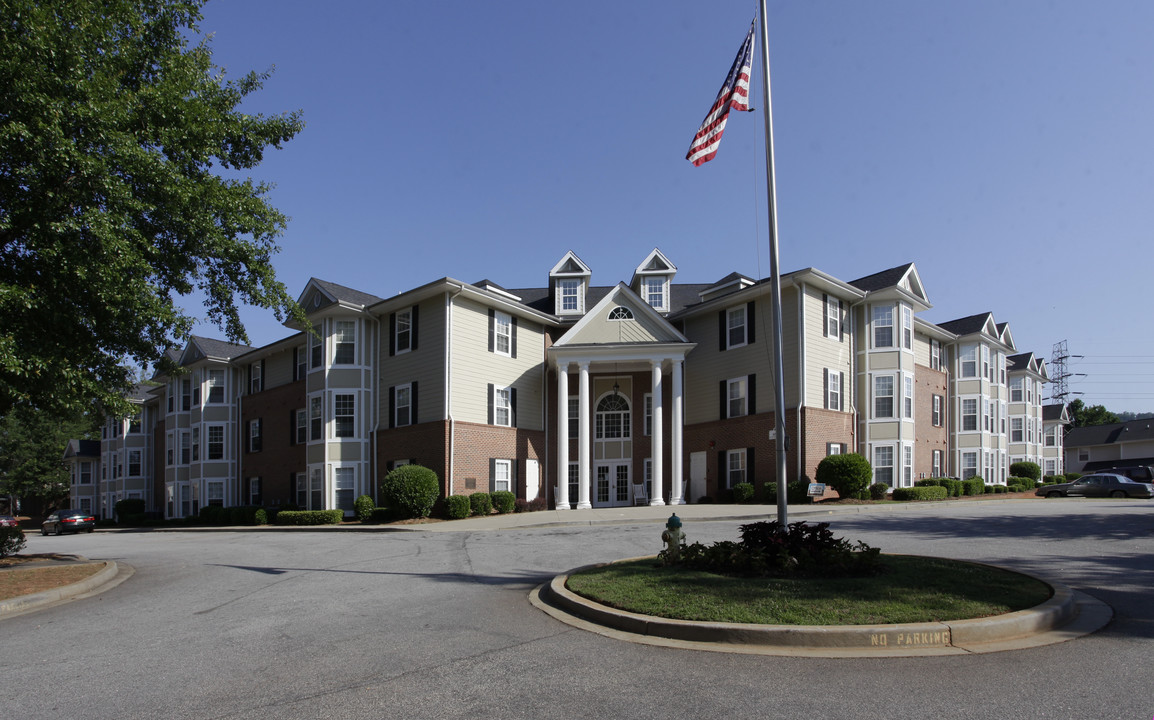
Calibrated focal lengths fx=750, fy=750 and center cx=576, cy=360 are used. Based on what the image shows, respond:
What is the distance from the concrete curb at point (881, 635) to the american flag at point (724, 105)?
8756 mm

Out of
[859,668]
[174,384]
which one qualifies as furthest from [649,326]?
[174,384]

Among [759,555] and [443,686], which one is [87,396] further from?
[759,555]

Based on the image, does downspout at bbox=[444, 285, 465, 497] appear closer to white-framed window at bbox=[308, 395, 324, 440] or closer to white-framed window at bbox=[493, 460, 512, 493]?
white-framed window at bbox=[493, 460, 512, 493]

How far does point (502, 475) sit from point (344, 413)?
24.0 feet

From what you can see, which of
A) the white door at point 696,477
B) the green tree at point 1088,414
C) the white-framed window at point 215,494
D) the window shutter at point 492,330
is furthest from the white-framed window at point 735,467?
the green tree at point 1088,414

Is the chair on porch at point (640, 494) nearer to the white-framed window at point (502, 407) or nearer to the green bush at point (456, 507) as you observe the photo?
the white-framed window at point (502, 407)

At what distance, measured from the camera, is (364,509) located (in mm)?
27938

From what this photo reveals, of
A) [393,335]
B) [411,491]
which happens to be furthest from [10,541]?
[393,335]

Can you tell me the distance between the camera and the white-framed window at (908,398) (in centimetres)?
3148

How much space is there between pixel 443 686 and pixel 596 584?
364 cm

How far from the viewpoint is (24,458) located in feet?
218

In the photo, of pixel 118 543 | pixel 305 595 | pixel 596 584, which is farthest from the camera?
pixel 118 543

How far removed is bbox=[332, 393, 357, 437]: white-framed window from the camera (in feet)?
103

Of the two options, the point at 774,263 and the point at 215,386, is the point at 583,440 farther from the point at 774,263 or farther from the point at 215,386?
the point at 215,386
